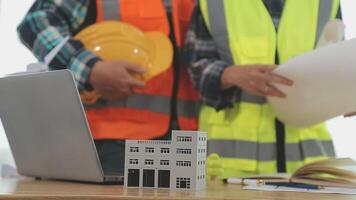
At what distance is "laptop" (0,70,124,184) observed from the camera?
0.99m

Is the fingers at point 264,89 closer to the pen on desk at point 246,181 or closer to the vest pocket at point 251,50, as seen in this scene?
the vest pocket at point 251,50

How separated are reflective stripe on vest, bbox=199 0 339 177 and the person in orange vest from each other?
9 cm

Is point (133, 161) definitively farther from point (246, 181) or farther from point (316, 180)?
point (316, 180)

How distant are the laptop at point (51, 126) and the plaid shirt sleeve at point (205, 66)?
1.80 feet

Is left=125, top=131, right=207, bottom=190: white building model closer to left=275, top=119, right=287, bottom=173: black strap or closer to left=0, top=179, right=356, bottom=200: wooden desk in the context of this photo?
left=0, top=179, right=356, bottom=200: wooden desk

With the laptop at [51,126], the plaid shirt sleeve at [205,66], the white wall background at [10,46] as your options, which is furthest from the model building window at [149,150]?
the white wall background at [10,46]

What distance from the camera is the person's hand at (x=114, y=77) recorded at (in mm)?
1470

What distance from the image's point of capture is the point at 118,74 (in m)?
1.47

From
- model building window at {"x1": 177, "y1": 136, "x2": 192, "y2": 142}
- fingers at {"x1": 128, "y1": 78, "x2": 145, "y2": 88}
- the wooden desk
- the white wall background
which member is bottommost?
the wooden desk

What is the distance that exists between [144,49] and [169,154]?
2.34ft

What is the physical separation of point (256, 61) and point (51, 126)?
729 millimetres

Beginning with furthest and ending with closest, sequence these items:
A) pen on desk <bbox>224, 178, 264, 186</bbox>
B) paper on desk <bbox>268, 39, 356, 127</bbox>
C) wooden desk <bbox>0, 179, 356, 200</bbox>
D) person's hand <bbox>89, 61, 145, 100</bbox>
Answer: person's hand <bbox>89, 61, 145, 100</bbox>, paper on desk <bbox>268, 39, 356, 127</bbox>, pen on desk <bbox>224, 178, 264, 186</bbox>, wooden desk <bbox>0, 179, 356, 200</bbox>

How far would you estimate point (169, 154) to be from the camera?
0.93 meters

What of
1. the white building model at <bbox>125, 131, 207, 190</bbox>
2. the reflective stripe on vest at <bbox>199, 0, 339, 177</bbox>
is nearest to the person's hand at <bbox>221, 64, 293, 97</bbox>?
the reflective stripe on vest at <bbox>199, 0, 339, 177</bbox>
